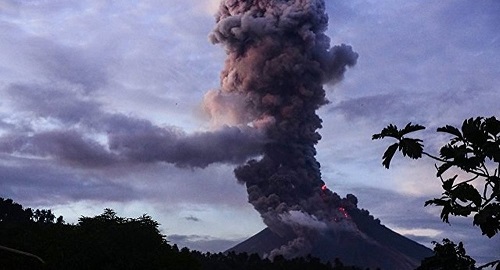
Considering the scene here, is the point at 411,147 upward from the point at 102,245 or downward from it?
downward

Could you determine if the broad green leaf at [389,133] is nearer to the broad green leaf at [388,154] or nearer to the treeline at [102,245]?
the broad green leaf at [388,154]

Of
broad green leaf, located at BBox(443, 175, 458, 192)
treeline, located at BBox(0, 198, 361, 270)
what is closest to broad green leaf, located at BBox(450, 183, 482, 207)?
broad green leaf, located at BBox(443, 175, 458, 192)

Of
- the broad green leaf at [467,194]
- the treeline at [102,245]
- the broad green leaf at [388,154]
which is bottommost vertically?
the broad green leaf at [467,194]

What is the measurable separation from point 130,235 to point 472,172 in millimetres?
61261

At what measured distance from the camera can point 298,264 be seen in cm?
12431

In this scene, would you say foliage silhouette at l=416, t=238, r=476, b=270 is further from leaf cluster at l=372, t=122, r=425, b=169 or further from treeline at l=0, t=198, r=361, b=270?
treeline at l=0, t=198, r=361, b=270

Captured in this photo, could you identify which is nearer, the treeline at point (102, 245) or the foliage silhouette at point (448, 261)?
the foliage silhouette at point (448, 261)

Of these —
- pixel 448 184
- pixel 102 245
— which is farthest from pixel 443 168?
pixel 102 245

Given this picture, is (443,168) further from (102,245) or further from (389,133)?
(102,245)

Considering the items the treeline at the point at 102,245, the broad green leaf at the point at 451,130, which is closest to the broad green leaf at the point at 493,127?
the broad green leaf at the point at 451,130

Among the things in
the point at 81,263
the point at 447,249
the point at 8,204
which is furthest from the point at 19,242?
the point at 8,204

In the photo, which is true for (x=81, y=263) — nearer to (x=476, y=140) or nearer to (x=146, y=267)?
(x=146, y=267)

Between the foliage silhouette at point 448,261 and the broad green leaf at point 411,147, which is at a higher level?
the broad green leaf at point 411,147

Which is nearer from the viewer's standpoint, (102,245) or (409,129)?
(409,129)
